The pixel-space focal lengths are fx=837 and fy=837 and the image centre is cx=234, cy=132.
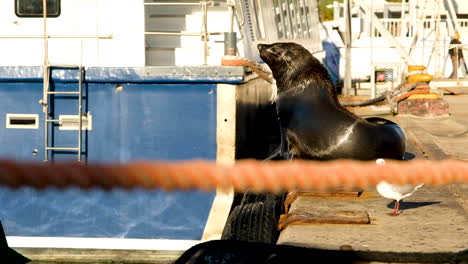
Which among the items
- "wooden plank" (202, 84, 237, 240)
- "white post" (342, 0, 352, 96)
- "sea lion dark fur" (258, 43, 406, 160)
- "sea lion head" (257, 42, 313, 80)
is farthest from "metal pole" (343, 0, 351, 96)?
"sea lion dark fur" (258, 43, 406, 160)

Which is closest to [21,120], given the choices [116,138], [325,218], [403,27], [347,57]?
[116,138]

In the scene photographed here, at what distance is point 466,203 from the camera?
6.35 metres

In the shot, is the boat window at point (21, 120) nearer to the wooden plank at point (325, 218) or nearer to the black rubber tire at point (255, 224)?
the black rubber tire at point (255, 224)

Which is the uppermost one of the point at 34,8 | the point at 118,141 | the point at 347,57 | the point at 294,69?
the point at 34,8

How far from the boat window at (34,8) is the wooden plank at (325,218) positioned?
16.4 feet

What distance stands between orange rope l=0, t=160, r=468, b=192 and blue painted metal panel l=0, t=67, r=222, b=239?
241 inches

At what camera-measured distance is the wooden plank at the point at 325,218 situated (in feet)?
18.2

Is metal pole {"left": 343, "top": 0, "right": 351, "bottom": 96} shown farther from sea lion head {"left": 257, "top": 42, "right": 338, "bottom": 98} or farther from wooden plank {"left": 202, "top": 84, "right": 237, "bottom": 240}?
sea lion head {"left": 257, "top": 42, "right": 338, "bottom": 98}

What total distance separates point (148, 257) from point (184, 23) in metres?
4.13

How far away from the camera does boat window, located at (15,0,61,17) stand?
31.7ft

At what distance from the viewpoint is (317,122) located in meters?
6.79

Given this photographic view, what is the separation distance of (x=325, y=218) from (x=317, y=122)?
139cm

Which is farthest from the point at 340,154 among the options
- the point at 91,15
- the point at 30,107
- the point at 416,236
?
the point at 91,15

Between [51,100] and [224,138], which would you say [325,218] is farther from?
[51,100]
